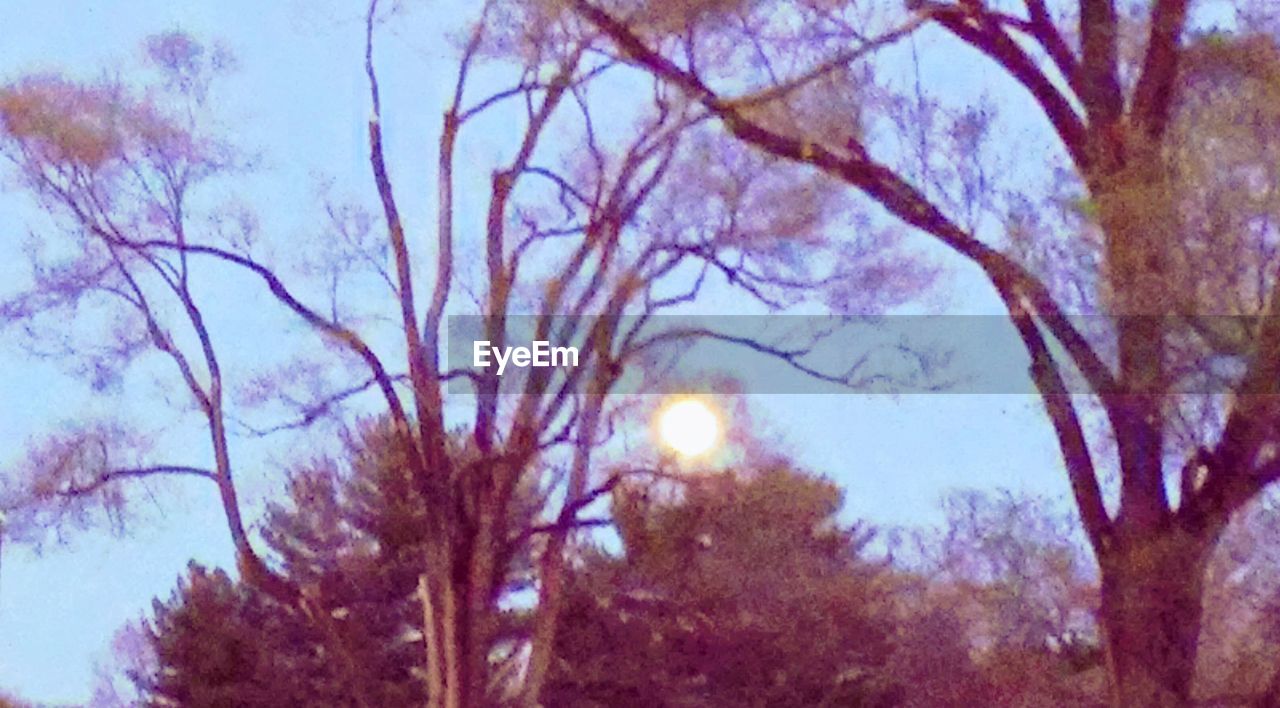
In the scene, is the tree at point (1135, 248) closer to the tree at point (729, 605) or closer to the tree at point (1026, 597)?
the tree at point (1026, 597)

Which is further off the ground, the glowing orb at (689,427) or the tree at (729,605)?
the glowing orb at (689,427)

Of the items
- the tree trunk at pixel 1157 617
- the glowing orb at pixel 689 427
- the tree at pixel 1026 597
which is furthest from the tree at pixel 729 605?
the tree trunk at pixel 1157 617

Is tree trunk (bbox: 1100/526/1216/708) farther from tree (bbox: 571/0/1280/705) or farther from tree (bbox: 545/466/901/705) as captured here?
tree (bbox: 545/466/901/705)

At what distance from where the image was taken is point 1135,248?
4367mm

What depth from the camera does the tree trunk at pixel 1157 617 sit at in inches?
178

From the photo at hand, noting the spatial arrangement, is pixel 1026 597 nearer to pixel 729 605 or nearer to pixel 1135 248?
pixel 1135 248

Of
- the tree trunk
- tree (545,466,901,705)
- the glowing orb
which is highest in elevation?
the glowing orb

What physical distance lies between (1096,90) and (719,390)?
2620 mm

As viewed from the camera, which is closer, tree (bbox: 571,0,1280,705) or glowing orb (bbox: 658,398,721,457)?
tree (bbox: 571,0,1280,705)

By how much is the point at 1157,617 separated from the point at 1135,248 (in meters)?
1.07

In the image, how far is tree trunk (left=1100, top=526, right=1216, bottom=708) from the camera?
451cm

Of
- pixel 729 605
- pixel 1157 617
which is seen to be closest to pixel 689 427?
pixel 729 605

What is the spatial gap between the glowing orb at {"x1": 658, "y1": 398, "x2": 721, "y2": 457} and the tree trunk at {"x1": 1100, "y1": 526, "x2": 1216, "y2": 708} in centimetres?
269

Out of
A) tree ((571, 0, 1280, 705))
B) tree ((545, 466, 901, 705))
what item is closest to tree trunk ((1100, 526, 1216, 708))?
tree ((571, 0, 1280, 705))
